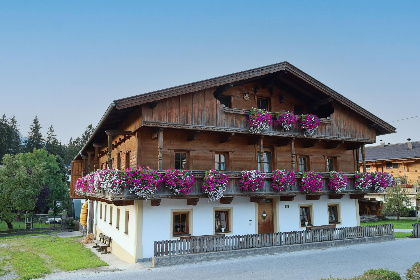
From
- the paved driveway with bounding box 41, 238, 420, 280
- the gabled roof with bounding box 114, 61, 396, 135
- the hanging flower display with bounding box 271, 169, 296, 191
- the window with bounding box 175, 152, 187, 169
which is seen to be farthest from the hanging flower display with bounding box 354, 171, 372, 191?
the window with bounding box 175, 152, 187, 169

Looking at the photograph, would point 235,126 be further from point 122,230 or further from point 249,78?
point 122,230

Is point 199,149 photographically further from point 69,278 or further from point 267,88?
point 69,278

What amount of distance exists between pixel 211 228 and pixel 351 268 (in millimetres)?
6619

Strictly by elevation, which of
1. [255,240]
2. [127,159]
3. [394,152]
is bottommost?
[255,240]

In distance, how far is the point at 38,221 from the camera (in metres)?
46.8

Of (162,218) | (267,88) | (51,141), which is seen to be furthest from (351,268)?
(51,141)

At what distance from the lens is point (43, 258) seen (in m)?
17.4

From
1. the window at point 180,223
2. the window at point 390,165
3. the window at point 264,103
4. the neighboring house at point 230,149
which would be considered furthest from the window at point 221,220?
the window at point 390,165

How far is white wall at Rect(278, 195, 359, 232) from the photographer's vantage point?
19.9m

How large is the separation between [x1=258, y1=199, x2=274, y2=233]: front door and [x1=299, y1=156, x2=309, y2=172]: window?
11.0ft

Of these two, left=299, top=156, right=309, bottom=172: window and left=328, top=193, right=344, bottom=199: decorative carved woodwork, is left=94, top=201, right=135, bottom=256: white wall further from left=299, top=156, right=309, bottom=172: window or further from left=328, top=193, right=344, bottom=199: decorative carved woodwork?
left=328, top=193, right=344, bottom=199: decorative carved woodwork

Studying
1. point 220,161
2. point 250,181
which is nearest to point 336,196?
point 250,181

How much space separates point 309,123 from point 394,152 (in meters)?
33.8

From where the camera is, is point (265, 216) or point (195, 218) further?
point (265, 216)
